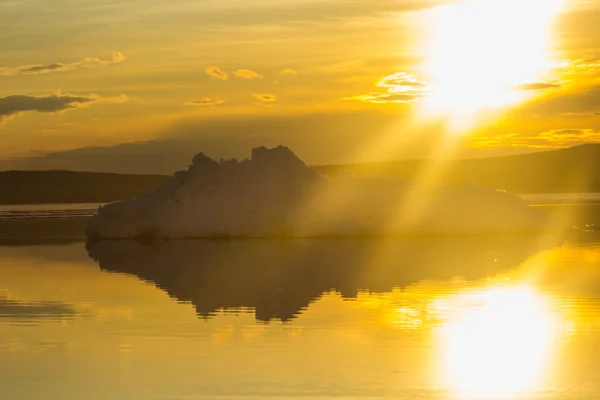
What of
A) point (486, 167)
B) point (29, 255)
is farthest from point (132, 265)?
point (486, 167)

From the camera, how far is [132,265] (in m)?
→ 19.0

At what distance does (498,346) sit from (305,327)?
2.15 metres

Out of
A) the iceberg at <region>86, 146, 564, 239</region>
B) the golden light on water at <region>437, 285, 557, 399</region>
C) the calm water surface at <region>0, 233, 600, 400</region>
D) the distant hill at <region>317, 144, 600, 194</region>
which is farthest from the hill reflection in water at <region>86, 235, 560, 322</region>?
the distant hill at <region>317, 144, 600, 194</region>

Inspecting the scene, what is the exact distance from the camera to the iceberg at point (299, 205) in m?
24.4

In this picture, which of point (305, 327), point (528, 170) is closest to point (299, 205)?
point (305, 327)

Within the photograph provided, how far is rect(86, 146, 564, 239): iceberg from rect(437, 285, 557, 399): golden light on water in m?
10.9

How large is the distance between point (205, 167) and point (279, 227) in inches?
88.7

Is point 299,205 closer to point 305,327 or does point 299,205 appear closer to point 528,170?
point 305,327

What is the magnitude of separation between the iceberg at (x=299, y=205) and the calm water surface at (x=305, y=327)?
4444 millimetres

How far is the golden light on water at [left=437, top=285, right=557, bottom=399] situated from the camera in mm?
8188

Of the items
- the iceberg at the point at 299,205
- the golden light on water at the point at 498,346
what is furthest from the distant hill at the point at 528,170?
the golden light on water at the point at 498,346

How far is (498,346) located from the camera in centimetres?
984

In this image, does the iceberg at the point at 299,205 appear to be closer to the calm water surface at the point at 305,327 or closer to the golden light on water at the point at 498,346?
the calm water surface at the point at 305,327

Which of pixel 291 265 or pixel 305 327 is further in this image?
pixel 291 265
